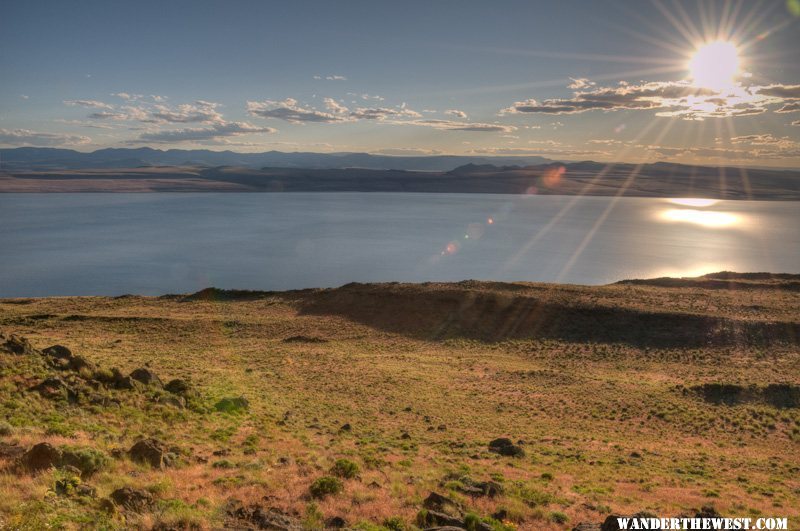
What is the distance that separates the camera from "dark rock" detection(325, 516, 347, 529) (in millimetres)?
10375

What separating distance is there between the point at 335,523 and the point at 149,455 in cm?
594

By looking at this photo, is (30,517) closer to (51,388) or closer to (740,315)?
(51,388)

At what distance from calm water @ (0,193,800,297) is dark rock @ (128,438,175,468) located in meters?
69.8

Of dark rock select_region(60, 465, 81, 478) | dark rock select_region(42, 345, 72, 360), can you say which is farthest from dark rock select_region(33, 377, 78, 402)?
dark rock select_region(60, 465, 81, 478)

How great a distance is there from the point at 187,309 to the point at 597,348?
139 ft

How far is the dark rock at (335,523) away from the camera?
1038 centimetres

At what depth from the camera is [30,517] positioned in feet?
26.9

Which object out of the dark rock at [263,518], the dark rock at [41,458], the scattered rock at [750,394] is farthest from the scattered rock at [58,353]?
the scattered rock at [750,394]

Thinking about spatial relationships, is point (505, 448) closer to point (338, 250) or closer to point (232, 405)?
point (232, 405)

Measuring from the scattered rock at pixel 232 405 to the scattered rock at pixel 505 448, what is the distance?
11.4m

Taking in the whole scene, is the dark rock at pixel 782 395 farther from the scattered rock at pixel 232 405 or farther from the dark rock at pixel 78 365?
the dark rock at pixel 78 365

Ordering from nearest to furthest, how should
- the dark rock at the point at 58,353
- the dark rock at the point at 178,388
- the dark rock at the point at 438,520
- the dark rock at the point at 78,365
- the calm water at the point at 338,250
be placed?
the dark rock at the point at 438,520 < the dark rock at the point at 78,365 < the dark rock at the point at 58,353 < the dark rock at the point at 178,388 < the calm water at the point at 338,250

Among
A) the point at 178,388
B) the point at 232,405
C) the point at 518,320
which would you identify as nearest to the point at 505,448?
the point at 232,405

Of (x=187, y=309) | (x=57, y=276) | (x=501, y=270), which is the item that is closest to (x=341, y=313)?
(x=187, y=309)
